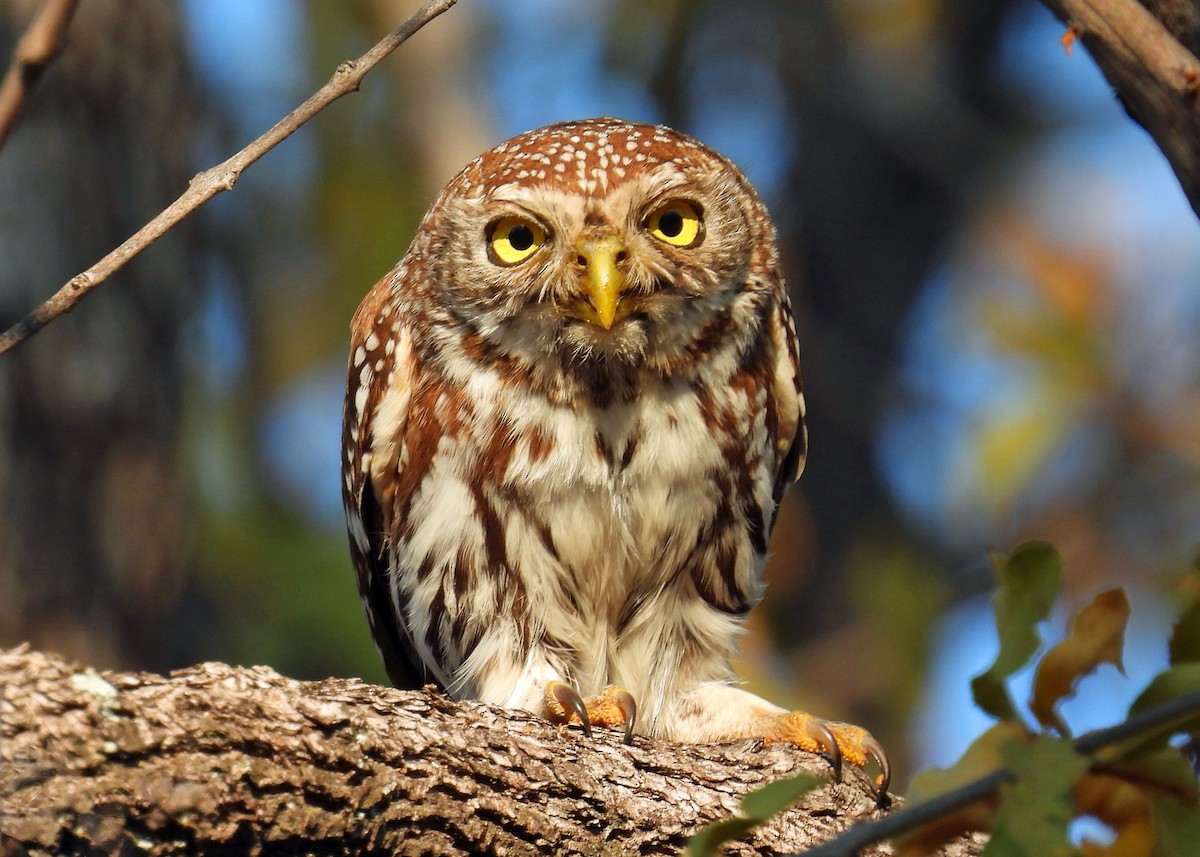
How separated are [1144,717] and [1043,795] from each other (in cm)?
14

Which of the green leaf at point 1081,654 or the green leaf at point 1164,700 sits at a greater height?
the green leaf at point 1081,654

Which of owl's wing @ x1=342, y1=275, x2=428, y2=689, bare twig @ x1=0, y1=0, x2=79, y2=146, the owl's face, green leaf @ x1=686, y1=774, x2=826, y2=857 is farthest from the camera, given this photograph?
owl's wing @ x1=342, y1=275, x2=428, y2=689

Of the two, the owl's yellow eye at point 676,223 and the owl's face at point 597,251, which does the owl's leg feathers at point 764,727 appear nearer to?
the owl's face at point 597,251

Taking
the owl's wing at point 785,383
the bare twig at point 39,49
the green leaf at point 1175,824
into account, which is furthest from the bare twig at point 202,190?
the owl's wing at point 785,383

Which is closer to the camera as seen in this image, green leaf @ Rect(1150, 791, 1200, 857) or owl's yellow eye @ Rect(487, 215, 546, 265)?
green leaf @ Rect(1150, 791, 1200, 857)

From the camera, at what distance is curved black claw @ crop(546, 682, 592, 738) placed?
3.88m

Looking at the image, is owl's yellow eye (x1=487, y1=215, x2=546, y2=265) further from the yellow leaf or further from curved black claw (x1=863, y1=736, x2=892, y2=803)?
the yellow leaf

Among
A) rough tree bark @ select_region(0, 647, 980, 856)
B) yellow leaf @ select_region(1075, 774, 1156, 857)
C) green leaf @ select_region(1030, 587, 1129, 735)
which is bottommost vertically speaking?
yellow leaf @ select_region(1075, 774, 1156, 857)

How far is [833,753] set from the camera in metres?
3.86

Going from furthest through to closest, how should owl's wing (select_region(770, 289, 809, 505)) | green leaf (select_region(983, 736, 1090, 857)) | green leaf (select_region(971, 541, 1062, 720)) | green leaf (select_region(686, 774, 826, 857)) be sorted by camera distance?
1. owl's wing (select_region(770, 289, 809, 505))
2. green leaf (select_region(971, 541, 1062, 720))
3. green leaf (select_region(686, 774, 826, 857))
4. green leaf (select_region(983, 736, 1090, 857))

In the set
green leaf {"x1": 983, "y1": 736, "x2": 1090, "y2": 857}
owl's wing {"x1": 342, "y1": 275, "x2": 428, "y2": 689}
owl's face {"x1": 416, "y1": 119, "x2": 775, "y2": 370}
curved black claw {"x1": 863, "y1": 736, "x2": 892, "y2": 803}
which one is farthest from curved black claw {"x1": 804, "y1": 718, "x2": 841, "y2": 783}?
green leaf {"x1": 983, "y1": 736, "x2": 1090, "y2": 857}

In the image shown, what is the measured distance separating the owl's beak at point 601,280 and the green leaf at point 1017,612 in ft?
6.89

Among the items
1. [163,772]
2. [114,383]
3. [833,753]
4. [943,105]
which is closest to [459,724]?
[163,772]

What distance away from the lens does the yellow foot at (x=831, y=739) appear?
388cm
